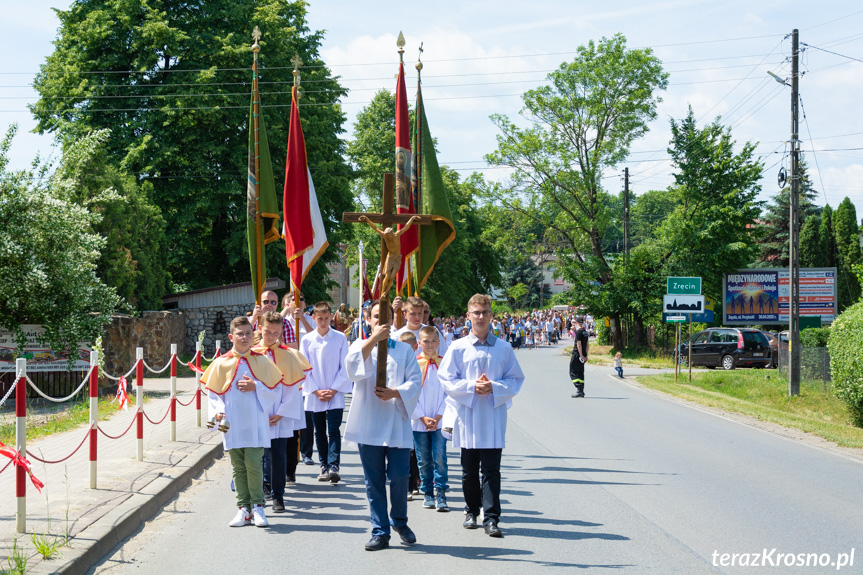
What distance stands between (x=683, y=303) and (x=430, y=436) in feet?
63.1

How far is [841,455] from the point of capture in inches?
482

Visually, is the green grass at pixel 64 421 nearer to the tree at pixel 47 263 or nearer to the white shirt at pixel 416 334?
the tree at pixel 47 263

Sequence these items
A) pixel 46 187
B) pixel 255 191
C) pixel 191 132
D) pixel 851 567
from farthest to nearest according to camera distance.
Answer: pixel 191 132
pixel 46 187
pixel 255 191
pixel 851 567

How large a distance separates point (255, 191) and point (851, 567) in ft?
27.4

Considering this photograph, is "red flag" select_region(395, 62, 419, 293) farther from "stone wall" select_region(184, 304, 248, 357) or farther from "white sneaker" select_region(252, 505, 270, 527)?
"stone wall" select_region(184, 304, 248, 357)

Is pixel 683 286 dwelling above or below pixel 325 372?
above

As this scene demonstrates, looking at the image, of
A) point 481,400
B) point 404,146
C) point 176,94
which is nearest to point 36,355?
point 404,146

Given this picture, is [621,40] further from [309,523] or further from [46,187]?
[309,523]

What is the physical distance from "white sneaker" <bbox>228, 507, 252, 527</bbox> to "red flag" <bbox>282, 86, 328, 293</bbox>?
4.72 m

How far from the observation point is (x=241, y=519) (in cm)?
744

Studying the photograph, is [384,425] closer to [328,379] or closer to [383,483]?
[383,483]

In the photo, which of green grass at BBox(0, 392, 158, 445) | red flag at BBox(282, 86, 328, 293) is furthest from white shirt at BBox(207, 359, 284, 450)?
green grass at BBox(0, 392, 158, 445)

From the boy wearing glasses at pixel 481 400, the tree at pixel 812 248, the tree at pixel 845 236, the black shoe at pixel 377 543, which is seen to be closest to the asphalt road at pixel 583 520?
the black shoe at pixel 377 543

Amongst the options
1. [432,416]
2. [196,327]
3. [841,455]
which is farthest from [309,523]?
[196,327]
